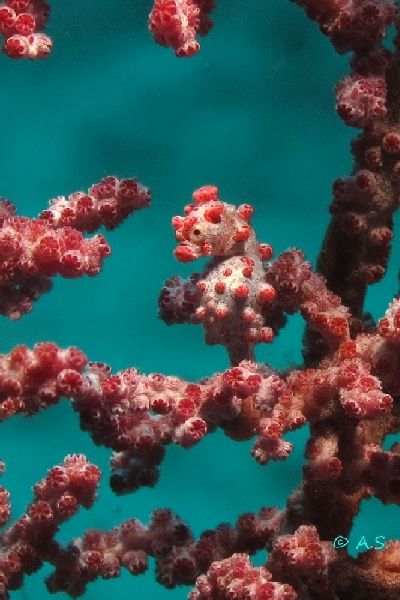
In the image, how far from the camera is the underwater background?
7.98 meters

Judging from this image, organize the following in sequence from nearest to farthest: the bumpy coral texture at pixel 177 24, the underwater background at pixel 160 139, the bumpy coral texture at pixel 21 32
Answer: the bumpy coral texture at pixel 177 24 < the bumpy coral texture at pixel 21 32 < the underwater background at pixel 160 139

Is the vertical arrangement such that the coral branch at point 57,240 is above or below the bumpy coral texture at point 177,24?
below

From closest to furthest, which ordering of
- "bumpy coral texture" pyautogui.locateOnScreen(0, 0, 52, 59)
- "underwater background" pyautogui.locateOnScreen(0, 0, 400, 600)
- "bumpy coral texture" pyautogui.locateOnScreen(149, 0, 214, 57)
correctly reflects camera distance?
"bumpy coral texture" pyautogui.locateOnScreen(149, 0, 214, 57) < "bumpy coral texture" pyautogui.locateOnScreen(0, 0, 52, 59) < "underwater background" pyautogui.locateOnScreen(0, 0, 400, 600)

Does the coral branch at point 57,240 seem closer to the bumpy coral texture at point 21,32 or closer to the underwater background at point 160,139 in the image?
the bumpy coral texture at point 21,32

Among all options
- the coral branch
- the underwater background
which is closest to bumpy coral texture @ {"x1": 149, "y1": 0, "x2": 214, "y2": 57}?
the coral branch

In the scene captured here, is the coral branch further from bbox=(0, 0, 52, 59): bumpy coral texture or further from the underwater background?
the underwater background

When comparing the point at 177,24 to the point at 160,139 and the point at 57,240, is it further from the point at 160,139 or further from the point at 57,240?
the point at 160,139

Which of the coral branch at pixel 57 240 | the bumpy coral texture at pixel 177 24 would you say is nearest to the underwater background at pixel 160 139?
the coral branch at pixel 57 240

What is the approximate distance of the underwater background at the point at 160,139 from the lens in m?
7.98

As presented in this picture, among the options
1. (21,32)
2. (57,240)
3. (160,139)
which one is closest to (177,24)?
(21,32)

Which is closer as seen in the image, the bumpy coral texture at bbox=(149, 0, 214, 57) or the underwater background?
the bumpy coral texture at bbox=(149, 0, 214, 57)

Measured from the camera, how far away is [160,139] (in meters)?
8.83

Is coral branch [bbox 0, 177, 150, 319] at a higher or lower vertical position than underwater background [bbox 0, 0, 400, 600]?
lower

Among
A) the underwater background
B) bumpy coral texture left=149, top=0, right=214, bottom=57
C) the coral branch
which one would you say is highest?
the underwater background
